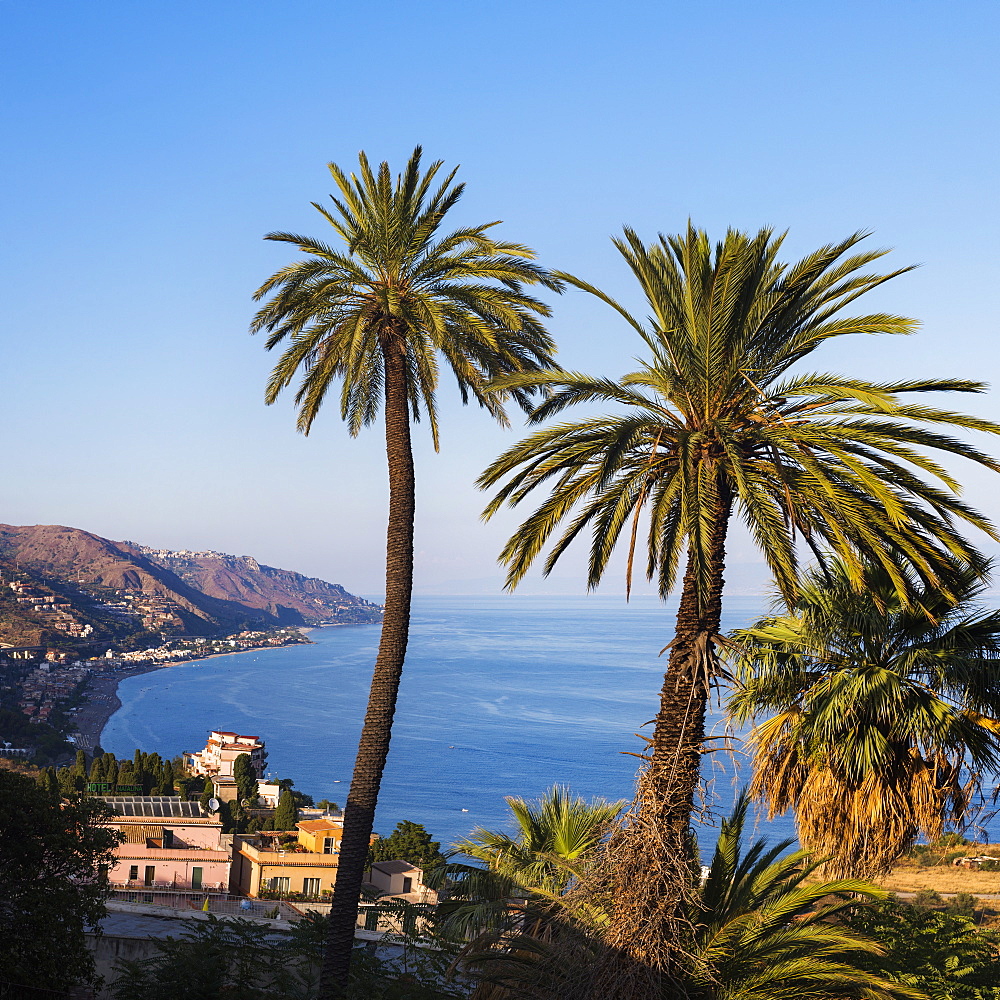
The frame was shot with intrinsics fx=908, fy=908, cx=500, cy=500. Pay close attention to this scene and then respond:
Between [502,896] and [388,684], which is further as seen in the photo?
[388,684]

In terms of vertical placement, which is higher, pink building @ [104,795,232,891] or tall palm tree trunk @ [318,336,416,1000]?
tall palm tree trunk @ [318,336,416,1000]

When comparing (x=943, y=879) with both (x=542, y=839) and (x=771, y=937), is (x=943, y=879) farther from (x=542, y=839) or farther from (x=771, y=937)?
(x=771, y=937)

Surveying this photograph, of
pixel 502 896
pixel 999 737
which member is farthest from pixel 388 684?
pixel 999 737

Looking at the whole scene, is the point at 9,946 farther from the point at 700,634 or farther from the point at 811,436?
the point at 811,436

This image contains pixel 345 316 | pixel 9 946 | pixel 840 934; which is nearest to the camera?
pixel 840 934

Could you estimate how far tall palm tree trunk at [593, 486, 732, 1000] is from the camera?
7652mm

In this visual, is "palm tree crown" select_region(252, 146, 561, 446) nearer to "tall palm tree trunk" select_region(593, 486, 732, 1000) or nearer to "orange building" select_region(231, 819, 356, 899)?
"tall palm tree trunk" select_region(593, 486, 732, 1000)

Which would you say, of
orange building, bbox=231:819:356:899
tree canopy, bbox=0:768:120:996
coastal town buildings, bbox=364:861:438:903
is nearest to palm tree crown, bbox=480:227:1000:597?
tree canopy, bbox=0:768:120:996

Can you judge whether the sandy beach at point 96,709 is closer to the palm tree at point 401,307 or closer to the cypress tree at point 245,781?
the cypress tree at point 245,781

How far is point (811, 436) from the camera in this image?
8.57 meters

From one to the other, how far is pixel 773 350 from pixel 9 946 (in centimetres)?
1129

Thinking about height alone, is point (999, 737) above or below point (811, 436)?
below

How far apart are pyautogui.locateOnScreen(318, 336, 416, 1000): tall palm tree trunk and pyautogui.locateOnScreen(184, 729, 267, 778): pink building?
8146 centimetres

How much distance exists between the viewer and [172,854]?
4366cm
